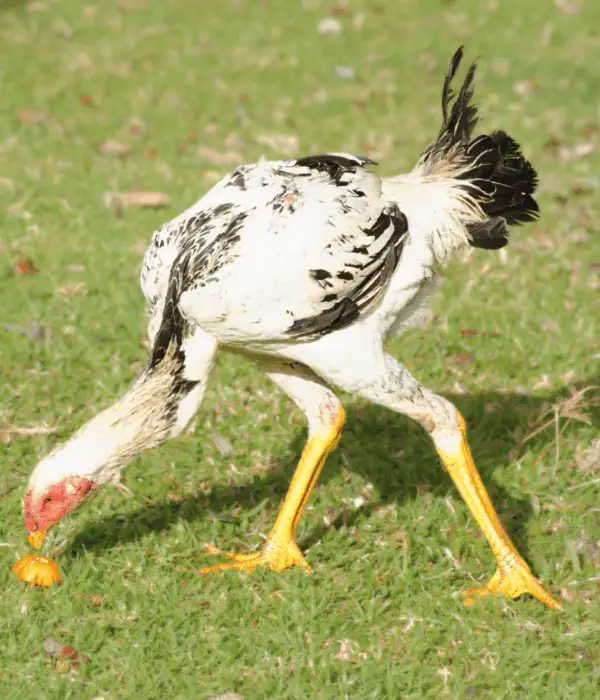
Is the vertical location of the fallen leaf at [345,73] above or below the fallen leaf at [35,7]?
above

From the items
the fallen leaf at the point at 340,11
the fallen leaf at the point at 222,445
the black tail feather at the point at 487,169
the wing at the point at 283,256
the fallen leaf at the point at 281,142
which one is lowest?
the fallen leaf at the point at 222,445

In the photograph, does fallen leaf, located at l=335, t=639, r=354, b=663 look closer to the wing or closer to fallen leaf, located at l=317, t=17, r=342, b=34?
the wing

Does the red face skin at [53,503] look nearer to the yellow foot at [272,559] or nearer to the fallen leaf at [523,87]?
the yellow foot at [272,559]

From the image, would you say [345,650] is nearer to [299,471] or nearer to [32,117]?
[299,471]

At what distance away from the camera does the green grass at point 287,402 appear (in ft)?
14.2

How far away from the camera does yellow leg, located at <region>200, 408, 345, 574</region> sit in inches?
190

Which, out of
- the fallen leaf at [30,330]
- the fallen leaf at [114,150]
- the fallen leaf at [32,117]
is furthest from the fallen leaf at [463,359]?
the fallen leaf at [32,117]

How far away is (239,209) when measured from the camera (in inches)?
182

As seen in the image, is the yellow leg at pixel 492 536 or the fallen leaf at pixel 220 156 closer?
the yellow leg at pixel 492 536

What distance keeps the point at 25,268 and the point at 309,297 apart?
3374 mm

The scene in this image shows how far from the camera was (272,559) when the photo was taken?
4.83 meters

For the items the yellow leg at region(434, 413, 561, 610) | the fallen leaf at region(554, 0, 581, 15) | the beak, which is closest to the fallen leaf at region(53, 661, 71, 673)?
the beak

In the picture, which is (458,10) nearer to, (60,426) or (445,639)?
(60,426)

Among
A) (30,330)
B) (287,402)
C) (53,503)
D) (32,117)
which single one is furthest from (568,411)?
(32,117)
